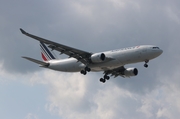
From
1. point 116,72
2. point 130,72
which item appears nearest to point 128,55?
point 130,72

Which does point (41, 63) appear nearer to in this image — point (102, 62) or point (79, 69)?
point (79, 69)

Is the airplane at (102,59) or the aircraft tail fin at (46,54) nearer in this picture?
the airplane at (102,59)

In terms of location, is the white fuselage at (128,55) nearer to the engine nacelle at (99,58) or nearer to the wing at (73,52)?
the engine nacelle at (99,58)

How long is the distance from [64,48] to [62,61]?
25.8 feet

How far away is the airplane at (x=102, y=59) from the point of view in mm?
71750

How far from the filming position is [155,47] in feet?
237

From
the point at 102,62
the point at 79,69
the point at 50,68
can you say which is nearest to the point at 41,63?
the point at 50,68

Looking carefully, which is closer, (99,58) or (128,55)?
(128,55)

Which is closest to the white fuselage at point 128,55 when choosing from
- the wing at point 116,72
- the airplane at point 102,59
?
the airplane at point 102,59

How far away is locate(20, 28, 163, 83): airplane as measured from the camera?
235 ft

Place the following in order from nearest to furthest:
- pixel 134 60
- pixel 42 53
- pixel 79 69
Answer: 1. pixel 134 60
2. pixel 79 69
3. pixel 42 53

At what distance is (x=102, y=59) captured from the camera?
243ft

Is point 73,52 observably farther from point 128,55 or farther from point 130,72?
point 130,72

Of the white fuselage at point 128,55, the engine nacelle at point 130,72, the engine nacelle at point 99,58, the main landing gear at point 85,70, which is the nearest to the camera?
the white fuselage at point 128,55
